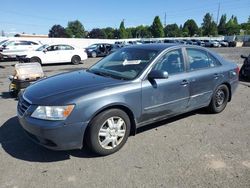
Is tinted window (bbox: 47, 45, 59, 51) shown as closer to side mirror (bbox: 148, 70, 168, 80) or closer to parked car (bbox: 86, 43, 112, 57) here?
parked car (bbox: 86, 43, 112, 57)

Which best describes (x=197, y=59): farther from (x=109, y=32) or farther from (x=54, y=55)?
(x=109, y=32)

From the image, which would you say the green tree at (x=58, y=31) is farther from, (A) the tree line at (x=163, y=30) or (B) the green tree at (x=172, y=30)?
(B) the green tree at (x=172, y=30)

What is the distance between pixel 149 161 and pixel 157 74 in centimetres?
133

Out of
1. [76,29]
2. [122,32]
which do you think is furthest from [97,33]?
[76,29]

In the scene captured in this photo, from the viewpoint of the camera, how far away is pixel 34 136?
3717 mm

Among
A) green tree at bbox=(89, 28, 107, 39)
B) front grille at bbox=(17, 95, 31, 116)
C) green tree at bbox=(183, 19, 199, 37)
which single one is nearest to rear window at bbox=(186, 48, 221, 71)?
front grille at bbox=(17, 95, 31, 116)

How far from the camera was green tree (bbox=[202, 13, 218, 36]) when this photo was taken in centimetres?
9912

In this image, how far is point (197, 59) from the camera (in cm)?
538

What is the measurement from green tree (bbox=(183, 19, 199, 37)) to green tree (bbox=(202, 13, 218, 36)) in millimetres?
3099

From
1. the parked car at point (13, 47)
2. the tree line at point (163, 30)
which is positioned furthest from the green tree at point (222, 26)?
the parked car at point (13, 47)

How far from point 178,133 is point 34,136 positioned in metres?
2.50

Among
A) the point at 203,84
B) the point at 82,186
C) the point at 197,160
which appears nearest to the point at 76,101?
the point at 82,186

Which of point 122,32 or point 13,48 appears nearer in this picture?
point 13,48

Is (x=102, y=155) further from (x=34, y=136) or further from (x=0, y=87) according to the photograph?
(x=0, y=87)
